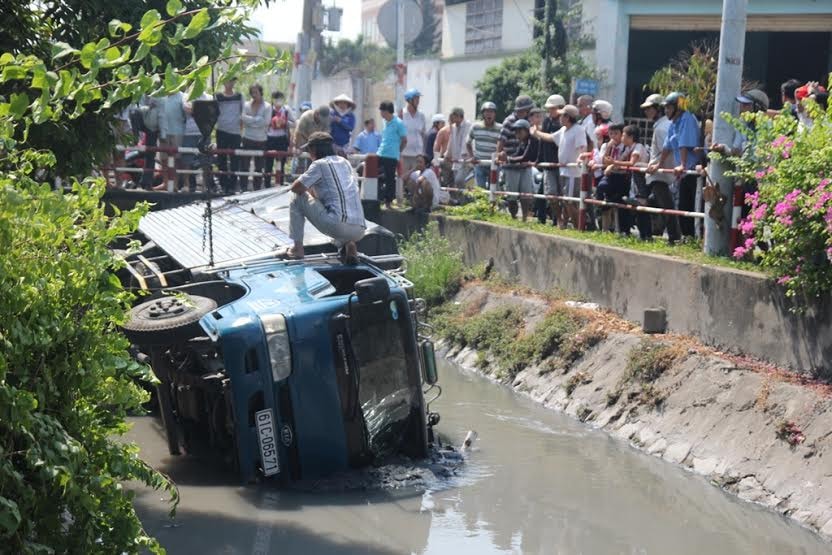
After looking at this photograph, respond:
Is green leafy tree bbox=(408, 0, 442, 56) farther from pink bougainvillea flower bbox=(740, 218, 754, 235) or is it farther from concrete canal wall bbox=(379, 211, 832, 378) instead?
pink bougainvillea flower bbox=(740, 218, 754, 235)

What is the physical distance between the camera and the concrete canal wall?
32.9 feet

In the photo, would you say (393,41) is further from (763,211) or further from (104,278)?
(104,278)

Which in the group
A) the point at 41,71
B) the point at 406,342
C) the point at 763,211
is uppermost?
the point at 41,71

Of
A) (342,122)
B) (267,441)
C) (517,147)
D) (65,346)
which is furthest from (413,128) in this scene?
(65,346)

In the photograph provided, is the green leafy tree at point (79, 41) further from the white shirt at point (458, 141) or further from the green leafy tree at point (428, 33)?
the green leafy tree at point (428, 33)

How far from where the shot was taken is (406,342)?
9562 mm

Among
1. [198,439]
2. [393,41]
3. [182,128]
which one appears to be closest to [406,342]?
[198,439]

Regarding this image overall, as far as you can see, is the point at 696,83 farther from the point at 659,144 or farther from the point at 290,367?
the point at 290,367

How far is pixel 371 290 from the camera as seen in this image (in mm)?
9164

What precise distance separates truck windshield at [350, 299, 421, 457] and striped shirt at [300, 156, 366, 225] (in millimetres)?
1338

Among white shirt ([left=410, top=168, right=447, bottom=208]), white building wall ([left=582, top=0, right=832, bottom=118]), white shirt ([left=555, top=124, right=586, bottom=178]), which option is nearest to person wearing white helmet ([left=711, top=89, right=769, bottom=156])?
white shirt ([left=555, top=124, right=586, bottom=178])

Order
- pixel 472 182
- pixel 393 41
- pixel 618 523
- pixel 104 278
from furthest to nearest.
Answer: pixel 393 41, pixel 472 182, pixel 618 523, pixel 104 278

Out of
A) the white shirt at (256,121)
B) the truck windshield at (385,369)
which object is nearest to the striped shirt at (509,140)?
the white shirt at (256,121)

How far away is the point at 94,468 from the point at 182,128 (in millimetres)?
15607
